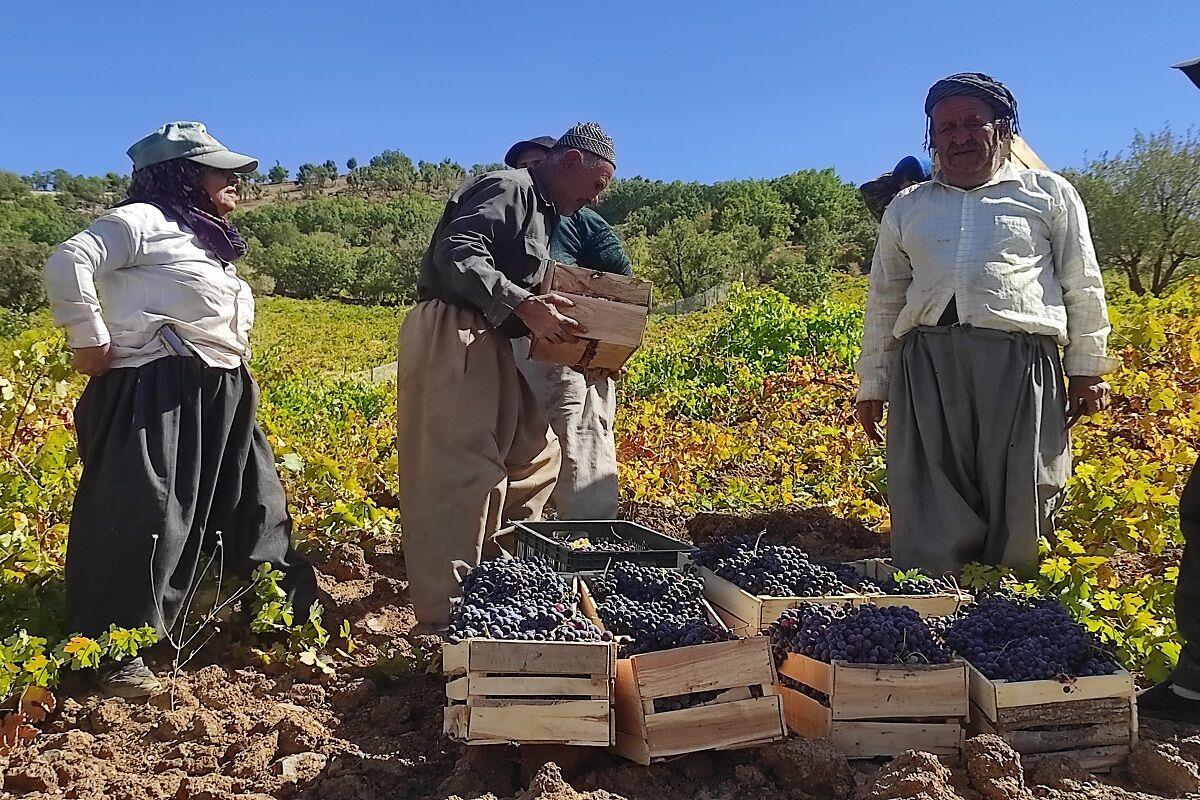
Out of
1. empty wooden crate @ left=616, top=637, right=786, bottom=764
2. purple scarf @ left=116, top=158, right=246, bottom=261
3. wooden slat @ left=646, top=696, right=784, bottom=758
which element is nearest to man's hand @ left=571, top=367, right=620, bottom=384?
purple scarf @ left=116, top=158, right=246, bottom=261

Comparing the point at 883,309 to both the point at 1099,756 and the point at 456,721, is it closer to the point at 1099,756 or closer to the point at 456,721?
the point at 1099,756

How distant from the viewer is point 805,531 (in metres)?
5.24

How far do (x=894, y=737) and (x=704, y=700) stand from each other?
47 centimetres

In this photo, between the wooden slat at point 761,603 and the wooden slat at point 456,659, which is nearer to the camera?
the wooden slat at point 456,659

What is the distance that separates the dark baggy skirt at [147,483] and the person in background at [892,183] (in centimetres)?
328

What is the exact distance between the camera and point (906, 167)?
16.6ft

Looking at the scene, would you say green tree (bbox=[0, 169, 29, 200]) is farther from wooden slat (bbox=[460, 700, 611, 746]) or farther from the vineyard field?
wooden slat (bbox=[460, 700, 611, 746])

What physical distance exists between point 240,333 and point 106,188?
90311mm

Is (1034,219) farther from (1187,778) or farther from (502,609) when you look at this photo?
(502,609)

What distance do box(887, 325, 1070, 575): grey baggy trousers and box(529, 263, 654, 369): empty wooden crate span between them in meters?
1.10

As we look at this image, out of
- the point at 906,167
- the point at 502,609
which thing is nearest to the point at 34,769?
the point at 502,609

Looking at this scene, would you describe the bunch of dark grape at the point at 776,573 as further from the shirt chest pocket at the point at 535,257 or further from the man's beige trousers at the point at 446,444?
the shirt chest pocket at the point at 535,257

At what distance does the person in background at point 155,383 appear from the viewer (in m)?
3.06

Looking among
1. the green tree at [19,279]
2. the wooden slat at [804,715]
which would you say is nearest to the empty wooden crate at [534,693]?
the wooden slat at [804,715]
